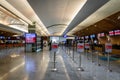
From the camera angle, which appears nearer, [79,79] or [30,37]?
[79,79]

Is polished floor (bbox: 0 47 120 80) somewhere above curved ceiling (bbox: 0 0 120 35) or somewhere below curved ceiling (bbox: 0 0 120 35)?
below

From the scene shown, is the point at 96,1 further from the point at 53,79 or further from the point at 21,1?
the point at 21,1

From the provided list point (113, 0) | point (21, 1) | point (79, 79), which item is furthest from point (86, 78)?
point (21, 1)

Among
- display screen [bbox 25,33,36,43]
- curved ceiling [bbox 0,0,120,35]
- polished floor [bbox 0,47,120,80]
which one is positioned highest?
curved ceiling [bbox 0,0,120,35]

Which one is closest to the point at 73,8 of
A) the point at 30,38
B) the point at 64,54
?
the point at 64,54

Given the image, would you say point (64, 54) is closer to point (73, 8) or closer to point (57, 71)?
point (73, 8)

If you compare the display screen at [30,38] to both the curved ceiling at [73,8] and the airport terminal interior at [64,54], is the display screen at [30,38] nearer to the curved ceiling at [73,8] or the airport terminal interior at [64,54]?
the airport terminal interior at [64,54]

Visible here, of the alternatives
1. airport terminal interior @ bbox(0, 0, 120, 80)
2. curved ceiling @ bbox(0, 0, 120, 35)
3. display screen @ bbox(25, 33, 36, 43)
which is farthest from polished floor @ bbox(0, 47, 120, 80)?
display screen @ bbox(25, 33, 36, 43)

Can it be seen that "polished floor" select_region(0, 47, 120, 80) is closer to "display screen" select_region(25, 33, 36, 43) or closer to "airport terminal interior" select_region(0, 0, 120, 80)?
"airport terminal interior" select_region(0, 0, 120, 80)

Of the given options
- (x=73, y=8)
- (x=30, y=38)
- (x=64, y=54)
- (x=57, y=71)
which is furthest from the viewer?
(x=30, y=38)

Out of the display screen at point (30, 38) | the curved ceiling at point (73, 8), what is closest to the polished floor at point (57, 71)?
the curved ceiling at point (73, 8)

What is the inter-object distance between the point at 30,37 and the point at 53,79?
1597 centimetres

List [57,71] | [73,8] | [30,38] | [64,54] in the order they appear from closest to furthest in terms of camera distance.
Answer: [57,71]
[73,8]
[64,54]
[30,38]

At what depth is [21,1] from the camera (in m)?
11.5
